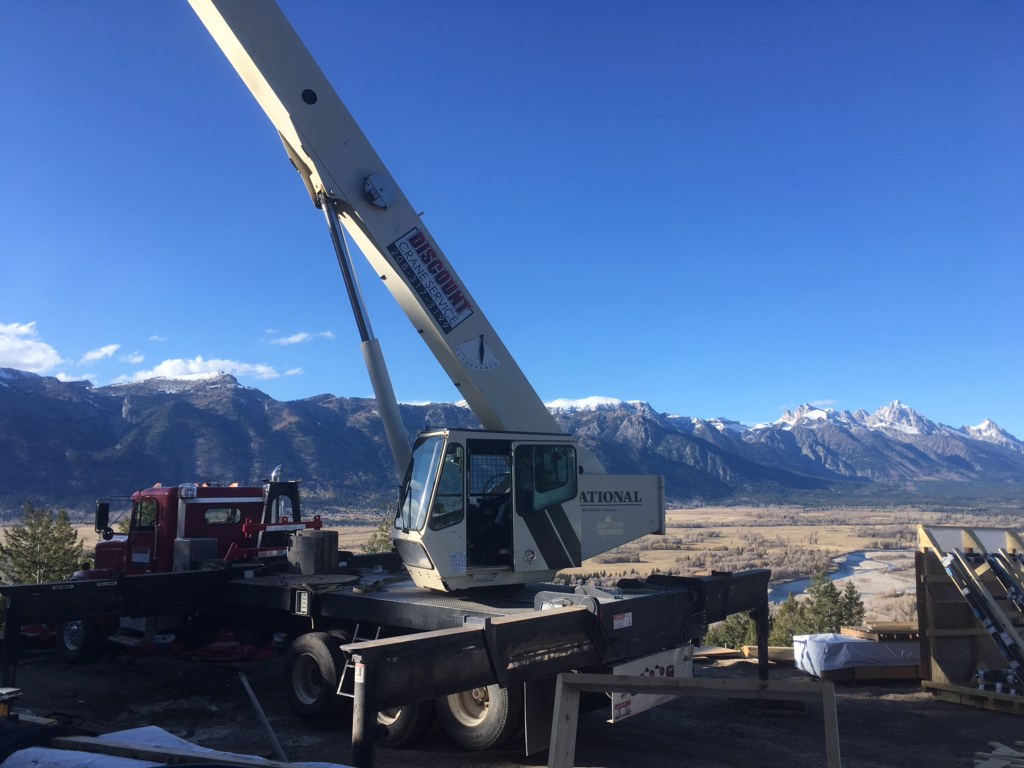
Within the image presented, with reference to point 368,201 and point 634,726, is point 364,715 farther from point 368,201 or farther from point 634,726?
point 368,201

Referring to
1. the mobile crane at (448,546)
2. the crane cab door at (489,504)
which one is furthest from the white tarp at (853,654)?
the crane cab door at (489,504)

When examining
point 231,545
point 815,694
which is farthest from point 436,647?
point 231,545

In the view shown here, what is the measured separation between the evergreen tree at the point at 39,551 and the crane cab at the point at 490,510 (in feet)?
51.9

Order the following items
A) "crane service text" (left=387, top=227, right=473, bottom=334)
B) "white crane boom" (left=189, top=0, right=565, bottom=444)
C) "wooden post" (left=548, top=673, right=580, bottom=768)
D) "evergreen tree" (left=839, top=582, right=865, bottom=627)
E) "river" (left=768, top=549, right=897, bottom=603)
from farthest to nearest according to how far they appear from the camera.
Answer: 1. "river" (left=768, top=549, right=897, bottom=603)
2. "evergreen tree" (left=839, top=582, right=865, bottom=627)
3. "crane service text" (left=387, top=227, right=473, bottom=334)
4. "white crane boom" (left=189, top=0, right=565, bottom=444)
5. "wooden post" (left=548, top=673, right=580, bottom=768)

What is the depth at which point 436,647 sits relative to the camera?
20.1 feet

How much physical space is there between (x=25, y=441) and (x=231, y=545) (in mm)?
153737

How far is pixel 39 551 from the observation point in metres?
21.3

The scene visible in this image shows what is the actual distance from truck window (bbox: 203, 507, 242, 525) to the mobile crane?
9.04 feet

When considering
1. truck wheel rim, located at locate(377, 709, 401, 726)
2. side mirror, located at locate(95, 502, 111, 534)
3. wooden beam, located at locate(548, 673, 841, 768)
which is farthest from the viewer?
side mirror, located at locate(95, 502, 111, 534)

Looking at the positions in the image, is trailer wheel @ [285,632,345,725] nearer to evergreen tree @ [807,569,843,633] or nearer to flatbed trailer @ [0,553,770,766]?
flatbed trailer @ [0,553,770,766]

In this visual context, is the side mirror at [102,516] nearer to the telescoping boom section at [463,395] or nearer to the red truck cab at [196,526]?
the red truck cab at [196,526]

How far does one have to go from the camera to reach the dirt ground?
775cm

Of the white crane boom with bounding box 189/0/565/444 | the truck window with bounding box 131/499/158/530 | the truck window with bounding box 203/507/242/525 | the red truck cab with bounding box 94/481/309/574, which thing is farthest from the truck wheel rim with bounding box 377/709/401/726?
the truck window with bounding box 131/499/158/530

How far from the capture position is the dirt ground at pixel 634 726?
25.4ft
